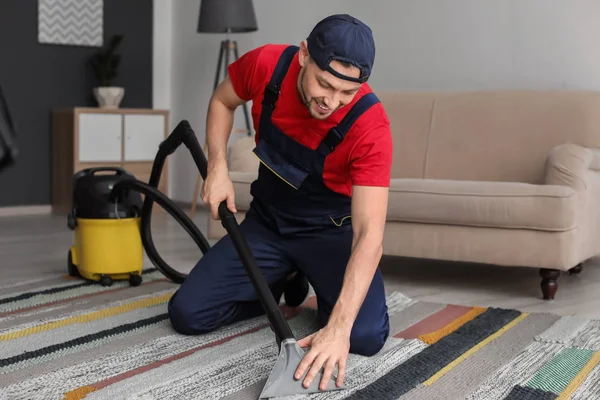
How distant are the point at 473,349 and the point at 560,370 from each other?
0.24 metres

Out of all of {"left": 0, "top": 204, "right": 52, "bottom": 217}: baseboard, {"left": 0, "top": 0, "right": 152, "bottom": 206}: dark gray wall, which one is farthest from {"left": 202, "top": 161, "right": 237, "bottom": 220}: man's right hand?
{"left": 0, "top": 204, "right": 52, "bottom": 217}: baseboard

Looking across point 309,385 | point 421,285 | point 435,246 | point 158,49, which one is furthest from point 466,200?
point 158,49

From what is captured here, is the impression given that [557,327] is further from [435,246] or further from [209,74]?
[209,74]

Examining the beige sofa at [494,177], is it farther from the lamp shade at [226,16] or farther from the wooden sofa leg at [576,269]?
the lamp shade at [226,16]

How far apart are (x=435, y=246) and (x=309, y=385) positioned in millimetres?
1360

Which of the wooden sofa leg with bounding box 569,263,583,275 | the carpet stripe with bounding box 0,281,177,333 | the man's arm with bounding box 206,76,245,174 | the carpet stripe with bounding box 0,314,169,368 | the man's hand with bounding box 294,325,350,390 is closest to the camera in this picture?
the man's hand with bounding box 294,325,350,390

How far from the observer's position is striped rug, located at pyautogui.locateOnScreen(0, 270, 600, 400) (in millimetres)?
1736

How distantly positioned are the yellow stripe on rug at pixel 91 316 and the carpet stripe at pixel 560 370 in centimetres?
121

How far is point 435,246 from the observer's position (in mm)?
2910

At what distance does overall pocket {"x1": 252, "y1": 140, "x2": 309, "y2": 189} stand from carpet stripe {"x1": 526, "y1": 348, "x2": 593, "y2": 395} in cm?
72

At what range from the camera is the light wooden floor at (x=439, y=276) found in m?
2.77

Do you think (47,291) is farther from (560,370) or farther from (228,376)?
(560,370)

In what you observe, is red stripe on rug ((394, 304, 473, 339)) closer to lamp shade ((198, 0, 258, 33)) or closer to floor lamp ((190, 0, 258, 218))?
floor lamp ((190, 0, 258, 218))

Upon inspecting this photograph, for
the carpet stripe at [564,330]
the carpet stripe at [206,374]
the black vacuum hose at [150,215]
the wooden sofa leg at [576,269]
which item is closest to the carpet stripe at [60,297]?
the black vacuum hose at [150,215]
